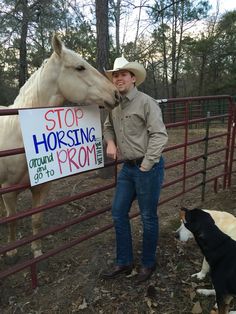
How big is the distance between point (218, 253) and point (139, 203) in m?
0.76

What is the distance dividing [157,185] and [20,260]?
6.05 ft

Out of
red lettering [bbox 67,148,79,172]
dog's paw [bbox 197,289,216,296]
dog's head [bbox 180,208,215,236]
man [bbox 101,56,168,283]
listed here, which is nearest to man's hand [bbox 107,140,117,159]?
man [bbox 101,56,168,283]

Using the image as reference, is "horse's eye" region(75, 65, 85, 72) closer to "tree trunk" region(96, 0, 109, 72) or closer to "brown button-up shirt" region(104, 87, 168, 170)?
"brown button-up shirt" region(104, 87, 168, 170)

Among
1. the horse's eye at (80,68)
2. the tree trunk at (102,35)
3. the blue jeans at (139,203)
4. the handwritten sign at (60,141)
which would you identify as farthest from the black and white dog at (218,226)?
the tree trunk at (102,35)

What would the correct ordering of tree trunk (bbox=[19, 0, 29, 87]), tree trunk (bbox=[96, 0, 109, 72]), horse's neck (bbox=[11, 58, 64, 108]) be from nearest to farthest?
1. horse's neck (bbox=[11, 58, 64, 108])
2. tree trunk (bbox=[96, 0, 109, 72])
3. tree trunk (bbox=[19, 0, 29, 87])

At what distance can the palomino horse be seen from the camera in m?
3.12

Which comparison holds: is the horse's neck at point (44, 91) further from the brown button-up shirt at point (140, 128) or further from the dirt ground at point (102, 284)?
the dirt ground at point (102, 284)

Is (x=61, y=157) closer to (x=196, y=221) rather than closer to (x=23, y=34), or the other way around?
(x=196, y=221)

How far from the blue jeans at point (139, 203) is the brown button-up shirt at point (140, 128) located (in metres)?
0.16

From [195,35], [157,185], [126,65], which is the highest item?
[195,35]

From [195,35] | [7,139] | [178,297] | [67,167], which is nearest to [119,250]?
[178,297]

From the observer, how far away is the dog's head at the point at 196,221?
2.67 meters

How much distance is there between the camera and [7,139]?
3340mm

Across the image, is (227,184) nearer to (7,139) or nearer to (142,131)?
(142,131)
